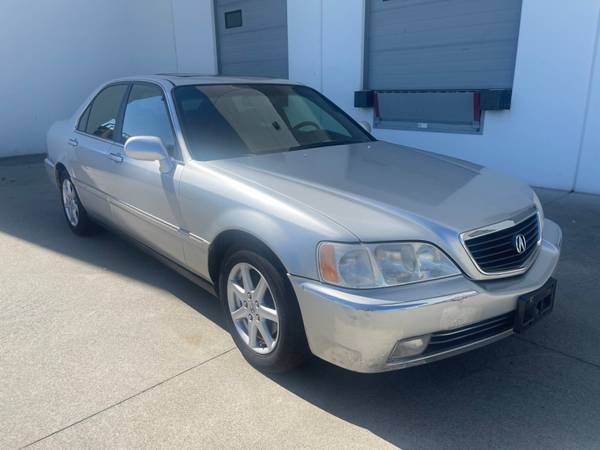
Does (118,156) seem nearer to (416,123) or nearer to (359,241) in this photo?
(359,241)

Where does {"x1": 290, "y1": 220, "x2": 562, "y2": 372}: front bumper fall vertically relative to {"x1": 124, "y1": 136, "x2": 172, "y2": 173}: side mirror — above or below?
below

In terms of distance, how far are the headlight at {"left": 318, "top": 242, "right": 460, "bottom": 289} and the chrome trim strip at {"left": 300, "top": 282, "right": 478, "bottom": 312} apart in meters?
0.05

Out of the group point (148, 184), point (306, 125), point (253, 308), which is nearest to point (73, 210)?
point (148, 184)

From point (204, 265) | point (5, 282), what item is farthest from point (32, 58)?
point (204, 265)

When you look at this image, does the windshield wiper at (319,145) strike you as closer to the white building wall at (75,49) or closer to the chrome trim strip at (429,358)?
the chrome trim strip at (429,358)

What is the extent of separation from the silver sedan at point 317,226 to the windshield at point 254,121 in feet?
0.04

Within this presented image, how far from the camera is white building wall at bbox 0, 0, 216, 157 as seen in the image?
9.77 meters

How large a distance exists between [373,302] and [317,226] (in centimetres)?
42

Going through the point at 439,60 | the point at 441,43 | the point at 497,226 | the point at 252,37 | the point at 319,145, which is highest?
the point at 252,37

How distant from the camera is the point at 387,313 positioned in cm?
201

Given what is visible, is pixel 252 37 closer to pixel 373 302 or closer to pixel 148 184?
pixel 148 184

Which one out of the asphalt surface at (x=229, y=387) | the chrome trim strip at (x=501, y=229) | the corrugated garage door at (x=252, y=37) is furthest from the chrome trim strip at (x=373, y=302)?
the corrugated garage door at (x=252, y=37)

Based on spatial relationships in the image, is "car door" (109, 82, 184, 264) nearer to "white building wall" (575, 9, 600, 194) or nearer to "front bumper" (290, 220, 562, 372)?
"front bumper" (290, 220, 562, 372)

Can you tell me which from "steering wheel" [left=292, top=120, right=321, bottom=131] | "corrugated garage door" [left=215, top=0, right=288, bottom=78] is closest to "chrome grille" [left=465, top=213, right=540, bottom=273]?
"steering wheel" [left=292, top=120, right=321, bottom=131]
